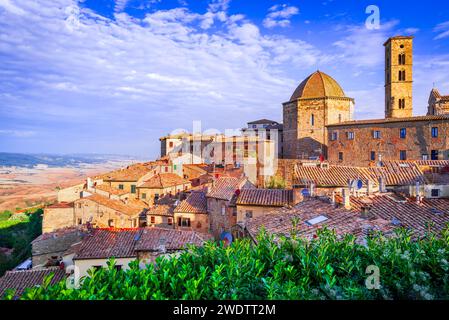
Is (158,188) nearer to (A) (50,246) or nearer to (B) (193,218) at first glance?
(B) (193,218)

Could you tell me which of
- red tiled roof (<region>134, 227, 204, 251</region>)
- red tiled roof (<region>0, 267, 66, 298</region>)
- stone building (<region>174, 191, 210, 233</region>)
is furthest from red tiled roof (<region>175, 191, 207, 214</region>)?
red tiled roof (<region>0, 267, 66, 298</region>)

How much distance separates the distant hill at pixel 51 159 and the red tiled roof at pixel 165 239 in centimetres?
1918

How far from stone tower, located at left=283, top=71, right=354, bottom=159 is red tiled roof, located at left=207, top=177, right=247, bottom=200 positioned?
718 inches

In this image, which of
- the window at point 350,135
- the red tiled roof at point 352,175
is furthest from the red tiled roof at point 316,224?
the window at point 350,135

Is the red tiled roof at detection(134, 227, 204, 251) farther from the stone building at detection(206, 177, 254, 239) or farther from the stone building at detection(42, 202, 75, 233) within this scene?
the stone building at detection(42, 202, 75, 233)

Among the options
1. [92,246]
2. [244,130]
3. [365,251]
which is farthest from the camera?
[244,130]

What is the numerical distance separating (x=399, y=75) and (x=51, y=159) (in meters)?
46.7

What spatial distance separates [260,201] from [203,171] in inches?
877

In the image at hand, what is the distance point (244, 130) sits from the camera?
59.0 metres

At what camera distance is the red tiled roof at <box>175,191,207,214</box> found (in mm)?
25328

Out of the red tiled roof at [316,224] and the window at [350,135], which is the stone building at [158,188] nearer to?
the window at [350,135]

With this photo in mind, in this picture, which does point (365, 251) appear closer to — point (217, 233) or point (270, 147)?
point (217, 233)

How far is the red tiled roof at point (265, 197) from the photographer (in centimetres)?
1916

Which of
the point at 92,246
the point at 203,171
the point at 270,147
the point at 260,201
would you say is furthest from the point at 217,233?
the point at 270,147
